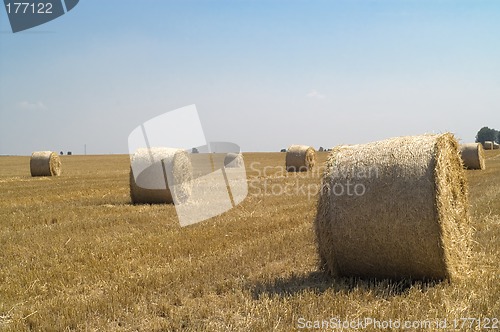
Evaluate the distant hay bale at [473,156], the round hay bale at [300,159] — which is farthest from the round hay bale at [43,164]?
the distant hay bale at [473,156]

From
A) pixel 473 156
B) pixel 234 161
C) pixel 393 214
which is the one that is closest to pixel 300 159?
pixel 234 161

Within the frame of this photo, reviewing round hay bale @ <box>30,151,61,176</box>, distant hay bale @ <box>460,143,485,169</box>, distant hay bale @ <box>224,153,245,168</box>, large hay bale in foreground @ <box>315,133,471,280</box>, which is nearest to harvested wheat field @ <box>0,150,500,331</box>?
large hay bale in foreground @ <box>315,133,471,280</box>

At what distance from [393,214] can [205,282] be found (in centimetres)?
235

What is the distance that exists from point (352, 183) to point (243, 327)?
2.37m

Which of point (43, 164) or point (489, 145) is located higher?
point (43, 164)

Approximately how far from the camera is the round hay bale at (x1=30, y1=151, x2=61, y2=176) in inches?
969

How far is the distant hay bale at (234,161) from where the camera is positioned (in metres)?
29.1

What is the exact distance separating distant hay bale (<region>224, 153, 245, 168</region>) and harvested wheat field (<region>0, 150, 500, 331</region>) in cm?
1904

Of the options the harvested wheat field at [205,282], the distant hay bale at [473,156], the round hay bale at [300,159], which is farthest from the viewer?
the round hay bale at [300,159]

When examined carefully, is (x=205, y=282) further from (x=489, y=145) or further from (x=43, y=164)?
(x=489, y=145)

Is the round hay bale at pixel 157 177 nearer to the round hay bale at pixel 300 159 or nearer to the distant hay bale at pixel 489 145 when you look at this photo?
the round hay bale at pixel 300 159

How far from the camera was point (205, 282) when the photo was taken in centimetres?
557

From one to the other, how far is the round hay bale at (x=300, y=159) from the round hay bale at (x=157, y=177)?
11375mm

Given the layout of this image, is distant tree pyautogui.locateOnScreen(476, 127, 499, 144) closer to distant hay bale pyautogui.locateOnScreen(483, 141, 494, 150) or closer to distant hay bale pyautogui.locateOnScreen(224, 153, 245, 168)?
distant hay bale pyautogui.locateOnScreen(483, 141, 494, 150)
